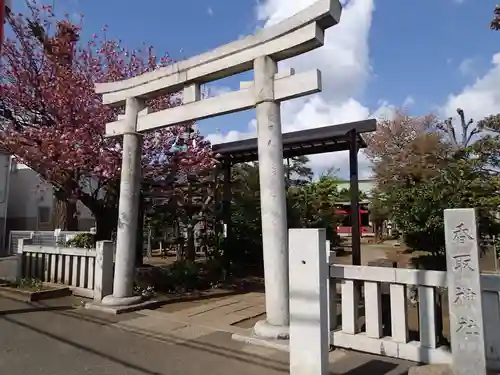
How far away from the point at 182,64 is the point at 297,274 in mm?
4518

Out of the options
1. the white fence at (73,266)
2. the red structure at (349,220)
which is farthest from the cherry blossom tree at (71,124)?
the red structure at (349,220)

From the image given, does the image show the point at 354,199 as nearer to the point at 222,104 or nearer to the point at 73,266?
the point at 222,104

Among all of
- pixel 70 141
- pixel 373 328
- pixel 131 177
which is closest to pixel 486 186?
pixel 373 328

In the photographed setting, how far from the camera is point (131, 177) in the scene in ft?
25.6

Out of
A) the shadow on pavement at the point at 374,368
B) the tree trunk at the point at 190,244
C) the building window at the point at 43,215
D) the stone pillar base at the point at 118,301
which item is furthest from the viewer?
the building window at the point at 43,215

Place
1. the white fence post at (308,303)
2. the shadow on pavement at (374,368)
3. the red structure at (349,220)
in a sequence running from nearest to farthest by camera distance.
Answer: the white fence post at (308,303) → the shadow on pavement at (374,368) → the red structure at (349,220)

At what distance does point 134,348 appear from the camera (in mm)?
5367

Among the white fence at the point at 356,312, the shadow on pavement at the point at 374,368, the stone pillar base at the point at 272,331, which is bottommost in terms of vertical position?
the shadow on pavement at the point at 374,368

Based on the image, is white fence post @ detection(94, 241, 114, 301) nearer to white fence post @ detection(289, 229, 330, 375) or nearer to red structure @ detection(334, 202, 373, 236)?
white fence post @ detection(289, 229, 330, 375)

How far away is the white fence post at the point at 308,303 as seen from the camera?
402cm

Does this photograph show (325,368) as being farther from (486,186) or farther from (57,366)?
(486,186)

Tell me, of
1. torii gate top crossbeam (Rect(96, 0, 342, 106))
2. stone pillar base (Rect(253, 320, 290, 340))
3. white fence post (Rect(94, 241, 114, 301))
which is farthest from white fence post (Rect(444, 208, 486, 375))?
white fence post (Rect(94, 241, 114, 301))

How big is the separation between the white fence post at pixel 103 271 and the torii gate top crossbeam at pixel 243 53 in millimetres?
3004

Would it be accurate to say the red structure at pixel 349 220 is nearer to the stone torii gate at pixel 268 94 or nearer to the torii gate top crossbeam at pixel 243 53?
the torii gate top crossbeam at pixel 243 53
